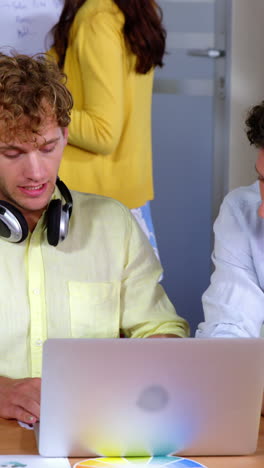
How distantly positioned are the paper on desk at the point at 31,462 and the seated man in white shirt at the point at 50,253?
0.52 meters

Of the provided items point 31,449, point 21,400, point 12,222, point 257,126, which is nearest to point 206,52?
point 257,126

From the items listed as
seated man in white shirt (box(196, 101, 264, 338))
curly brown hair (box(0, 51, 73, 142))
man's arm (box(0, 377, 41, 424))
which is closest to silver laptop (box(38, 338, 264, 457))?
man's arm (box(0, 377, 41, 424))

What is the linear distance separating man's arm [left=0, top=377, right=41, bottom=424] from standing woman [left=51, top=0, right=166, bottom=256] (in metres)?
1.24

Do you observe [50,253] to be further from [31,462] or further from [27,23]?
[27,23]

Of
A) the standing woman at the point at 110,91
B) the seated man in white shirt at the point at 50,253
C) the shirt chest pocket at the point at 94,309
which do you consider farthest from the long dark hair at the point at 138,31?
the shirt chest pocket at the point at 94,309

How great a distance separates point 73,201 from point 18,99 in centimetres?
29

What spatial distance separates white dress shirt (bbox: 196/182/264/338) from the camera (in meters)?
1.90

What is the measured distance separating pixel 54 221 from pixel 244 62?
6.53 ft

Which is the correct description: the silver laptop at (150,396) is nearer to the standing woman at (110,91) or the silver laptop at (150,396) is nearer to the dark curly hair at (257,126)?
the dark curly hair at (257,126)

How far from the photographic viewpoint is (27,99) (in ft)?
6.08

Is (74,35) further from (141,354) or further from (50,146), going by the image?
(141,354)

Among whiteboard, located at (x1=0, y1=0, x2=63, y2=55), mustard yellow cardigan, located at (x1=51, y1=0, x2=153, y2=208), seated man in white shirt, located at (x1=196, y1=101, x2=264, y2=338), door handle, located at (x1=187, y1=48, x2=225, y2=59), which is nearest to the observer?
seated man in white shirt, located at (x1=196, y1=101, x2=264, y2=338)

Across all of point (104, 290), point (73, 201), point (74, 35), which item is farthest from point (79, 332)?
point (74, 35)

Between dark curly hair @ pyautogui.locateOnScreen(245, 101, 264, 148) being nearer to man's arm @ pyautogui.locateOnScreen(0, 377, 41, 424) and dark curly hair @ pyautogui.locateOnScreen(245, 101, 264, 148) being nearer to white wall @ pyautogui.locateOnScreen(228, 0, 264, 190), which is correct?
man's arm @ pyautogui.locateOnScreen(0, 377, 41, 424)
